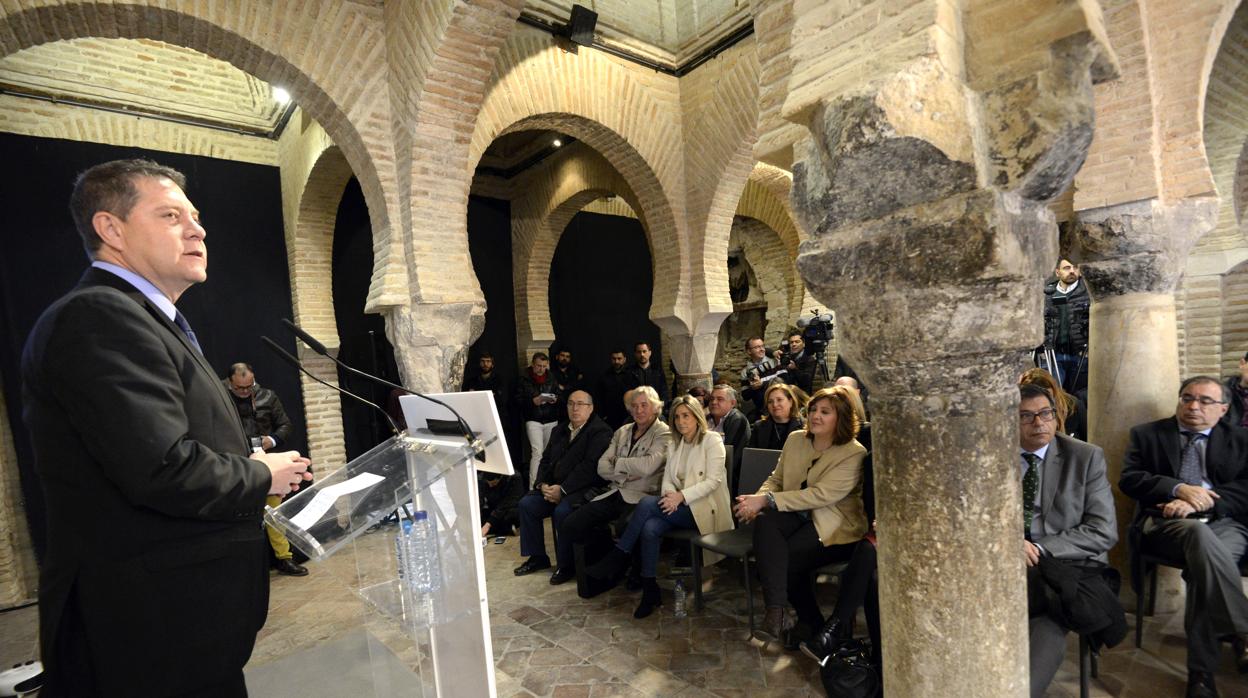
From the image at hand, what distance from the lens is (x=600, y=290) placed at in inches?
399

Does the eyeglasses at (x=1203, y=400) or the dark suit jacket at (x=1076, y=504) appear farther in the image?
the eyeglasses at (x=1203, y=400)

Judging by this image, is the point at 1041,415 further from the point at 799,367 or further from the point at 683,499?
the point at 799,367

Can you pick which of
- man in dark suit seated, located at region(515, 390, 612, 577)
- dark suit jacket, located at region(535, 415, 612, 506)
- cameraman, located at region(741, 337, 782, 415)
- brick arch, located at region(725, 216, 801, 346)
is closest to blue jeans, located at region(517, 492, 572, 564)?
man in dark suit seated, located at region(515, 390, 612, 577)

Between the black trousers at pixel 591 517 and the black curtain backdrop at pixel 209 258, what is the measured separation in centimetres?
477

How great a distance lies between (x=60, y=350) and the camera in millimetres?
1243

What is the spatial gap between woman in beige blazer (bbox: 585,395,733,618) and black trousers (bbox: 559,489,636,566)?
0.21 m

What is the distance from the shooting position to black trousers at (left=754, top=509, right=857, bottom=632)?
3.04 meters

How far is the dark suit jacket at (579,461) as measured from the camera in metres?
4.34

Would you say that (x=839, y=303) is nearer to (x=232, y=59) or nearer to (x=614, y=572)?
(x=614, y=572)

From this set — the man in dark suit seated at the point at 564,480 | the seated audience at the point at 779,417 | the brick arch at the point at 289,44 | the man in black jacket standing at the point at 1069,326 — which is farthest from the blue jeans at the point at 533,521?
the man in black jacket standing at the point at 1069,326

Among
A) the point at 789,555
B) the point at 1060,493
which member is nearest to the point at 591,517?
the point at 789,555

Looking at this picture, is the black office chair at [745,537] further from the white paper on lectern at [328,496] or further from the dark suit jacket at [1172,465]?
the white paper on lectern at [328,496]

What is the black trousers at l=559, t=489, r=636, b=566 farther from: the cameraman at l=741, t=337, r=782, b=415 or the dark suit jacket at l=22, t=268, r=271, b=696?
the dark suit jacket at l=22, t=268, r=271, b=696

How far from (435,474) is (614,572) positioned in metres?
2.61
